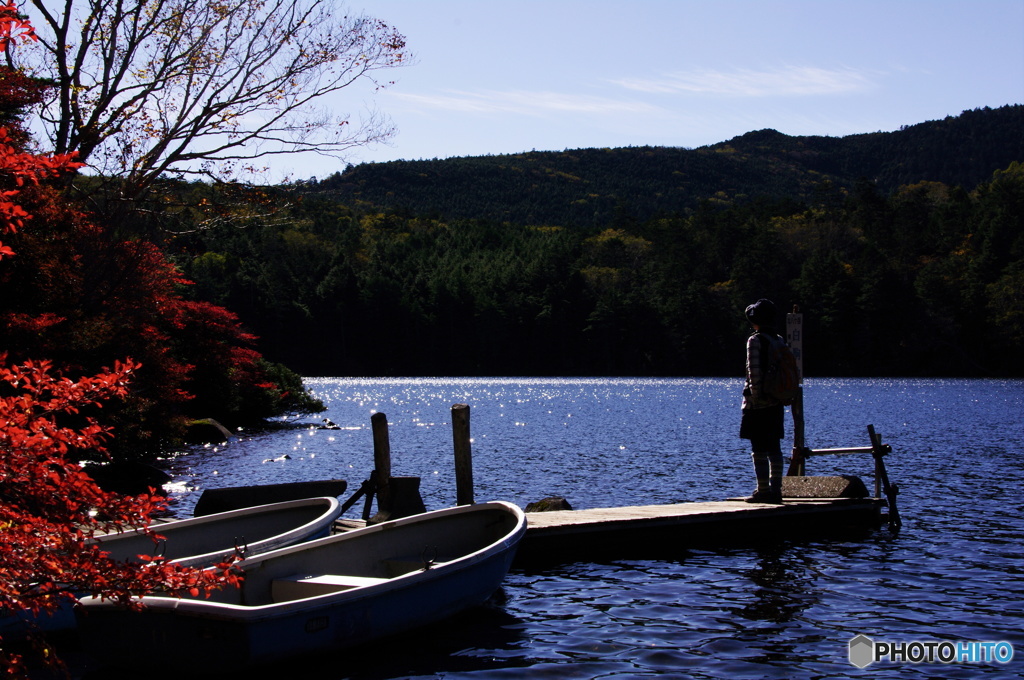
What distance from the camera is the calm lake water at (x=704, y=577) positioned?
29.1ft

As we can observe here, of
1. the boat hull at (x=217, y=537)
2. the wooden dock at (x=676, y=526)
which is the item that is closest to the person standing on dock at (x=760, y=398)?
the wooden dock at (x=676, y=526)

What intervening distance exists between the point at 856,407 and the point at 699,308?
58.4 meters

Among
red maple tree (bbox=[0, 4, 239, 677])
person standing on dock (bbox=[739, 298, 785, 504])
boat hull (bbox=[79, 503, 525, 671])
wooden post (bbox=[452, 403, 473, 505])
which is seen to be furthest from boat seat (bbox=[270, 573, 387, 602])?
person standing on dock (bbox=[739, 298, 785, 504])

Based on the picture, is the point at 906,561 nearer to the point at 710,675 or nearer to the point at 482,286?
the point at 710,675

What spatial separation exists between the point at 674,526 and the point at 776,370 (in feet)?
8.48

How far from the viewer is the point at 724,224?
124m

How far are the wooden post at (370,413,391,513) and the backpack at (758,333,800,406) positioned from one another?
5.57 metres

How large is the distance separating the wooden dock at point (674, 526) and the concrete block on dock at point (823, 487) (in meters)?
0.19

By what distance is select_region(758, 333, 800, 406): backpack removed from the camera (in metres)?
12.6

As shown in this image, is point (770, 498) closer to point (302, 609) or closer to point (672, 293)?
point (302, 609)

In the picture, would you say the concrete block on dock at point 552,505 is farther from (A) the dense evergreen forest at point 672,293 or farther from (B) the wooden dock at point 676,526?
(A) the dense evergreen forest at point 672,293

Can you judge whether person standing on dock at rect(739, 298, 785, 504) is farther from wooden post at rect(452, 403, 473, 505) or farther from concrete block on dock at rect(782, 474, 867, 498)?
wooden post at rect(452, 403, 473, 505)

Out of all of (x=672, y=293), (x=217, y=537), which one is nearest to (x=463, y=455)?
(x=217, y=537)

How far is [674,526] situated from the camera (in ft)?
43.7
